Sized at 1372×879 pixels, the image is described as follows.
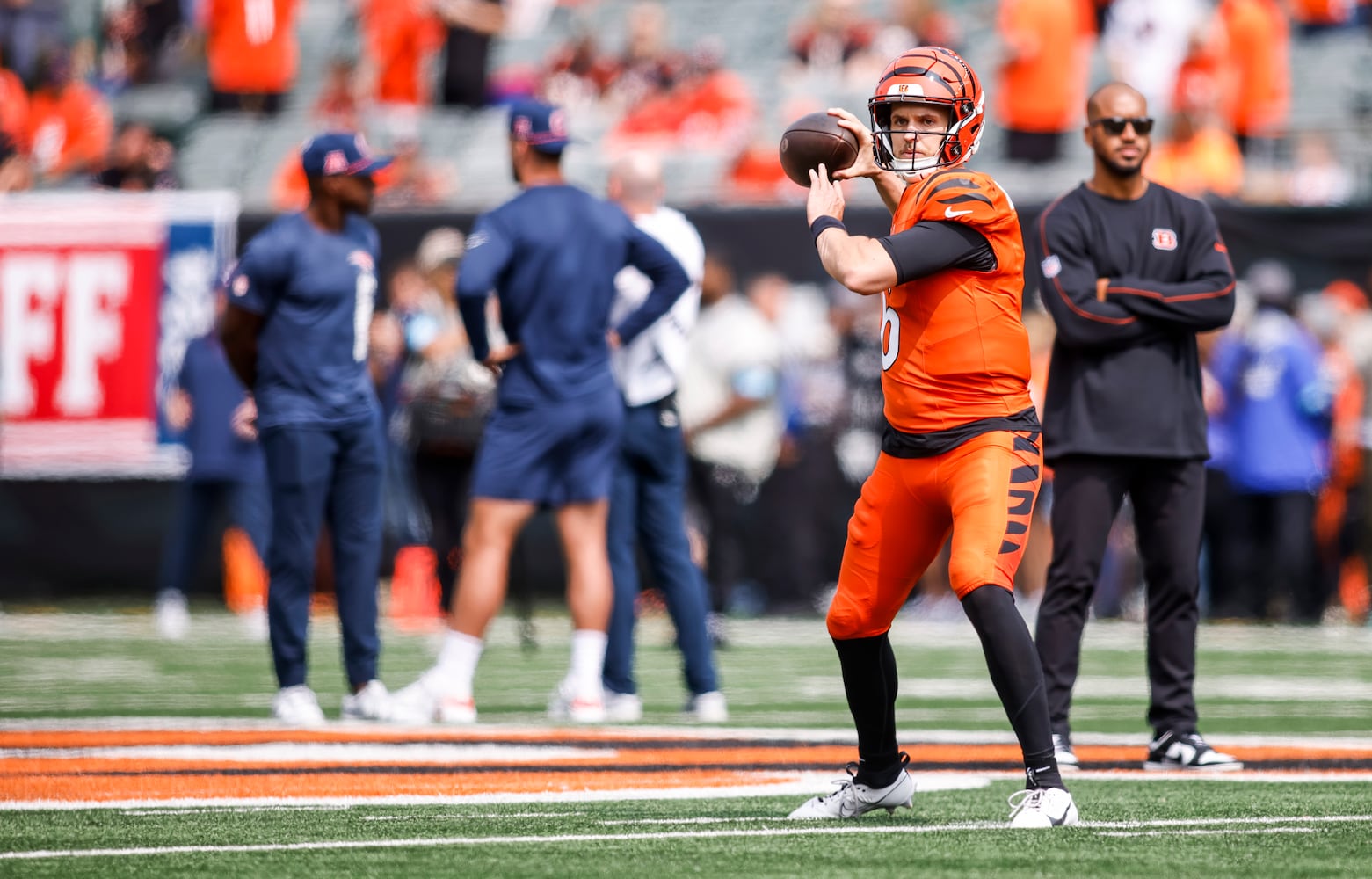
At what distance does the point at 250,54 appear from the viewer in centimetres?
1964

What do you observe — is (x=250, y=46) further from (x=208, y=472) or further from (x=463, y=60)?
(x=208, y=472)

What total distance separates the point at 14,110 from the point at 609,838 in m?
16.5

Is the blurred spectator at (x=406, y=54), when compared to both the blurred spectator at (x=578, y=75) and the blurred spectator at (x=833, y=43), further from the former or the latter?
the blurred spectator at (x=833, y=43)

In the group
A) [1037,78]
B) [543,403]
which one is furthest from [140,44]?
[543,403]

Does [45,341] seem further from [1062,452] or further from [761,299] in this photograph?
[1062,452]

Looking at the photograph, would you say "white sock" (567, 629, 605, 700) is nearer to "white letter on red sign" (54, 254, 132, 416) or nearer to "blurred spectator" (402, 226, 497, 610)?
"blurred spectator" (402, 226, 497, 610)

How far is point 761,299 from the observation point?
14203 millimetres

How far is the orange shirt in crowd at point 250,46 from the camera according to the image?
19500 mm

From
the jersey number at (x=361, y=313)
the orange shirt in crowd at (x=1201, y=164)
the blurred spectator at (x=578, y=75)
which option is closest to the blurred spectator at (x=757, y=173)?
the orange shirt in crowd at (x=1201, y=164)

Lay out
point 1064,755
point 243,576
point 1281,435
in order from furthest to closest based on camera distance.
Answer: point 243,576 < point 1281,435 < point 1064,755

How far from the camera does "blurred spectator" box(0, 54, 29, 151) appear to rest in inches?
749

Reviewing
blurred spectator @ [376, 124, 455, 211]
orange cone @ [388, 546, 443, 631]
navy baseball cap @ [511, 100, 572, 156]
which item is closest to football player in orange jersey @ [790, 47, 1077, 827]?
navy baseball cap @ [511, 100, 572, 156]

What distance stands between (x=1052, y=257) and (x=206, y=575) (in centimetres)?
1075

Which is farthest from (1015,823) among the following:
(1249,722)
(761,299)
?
(761,299)
